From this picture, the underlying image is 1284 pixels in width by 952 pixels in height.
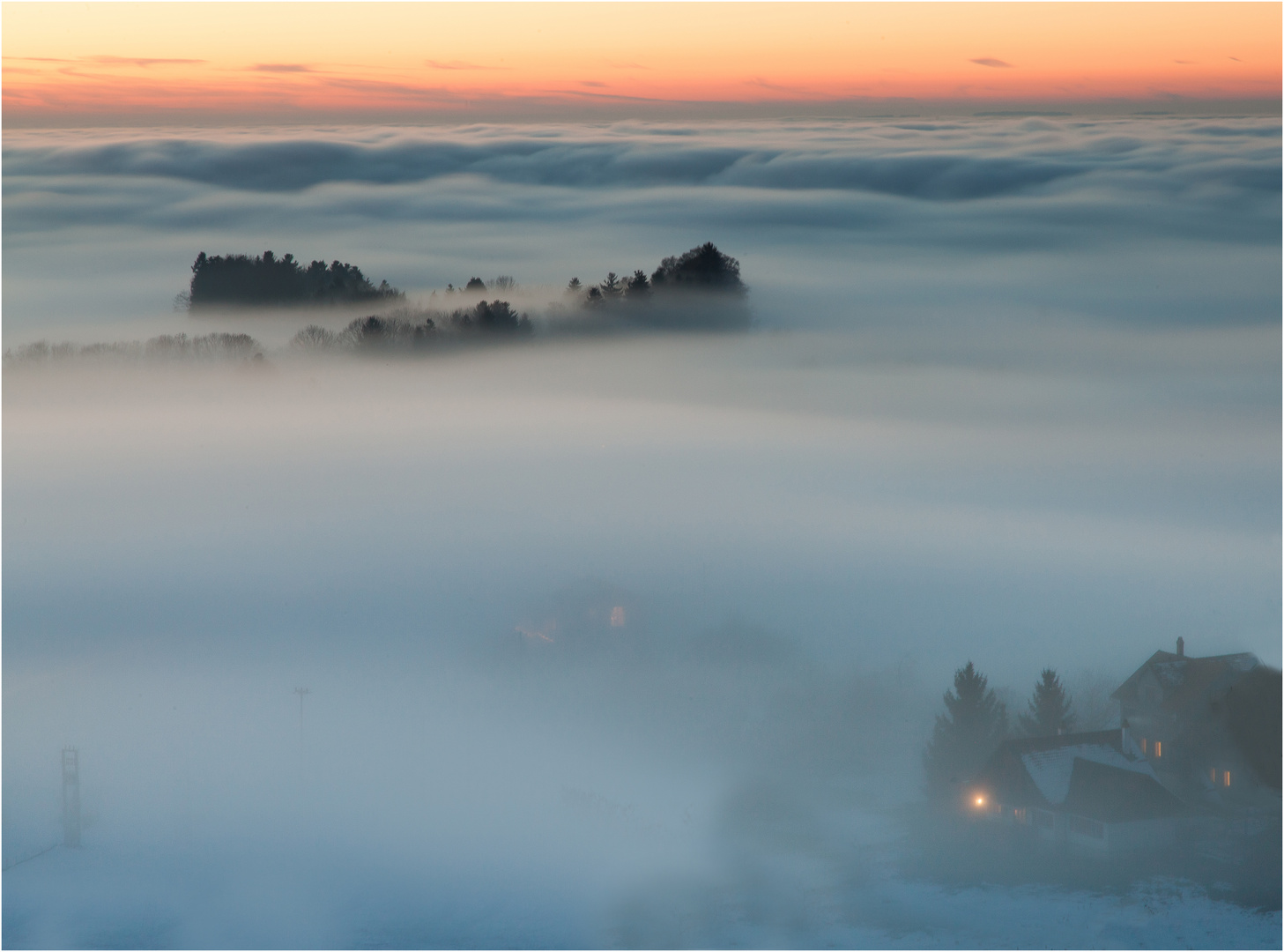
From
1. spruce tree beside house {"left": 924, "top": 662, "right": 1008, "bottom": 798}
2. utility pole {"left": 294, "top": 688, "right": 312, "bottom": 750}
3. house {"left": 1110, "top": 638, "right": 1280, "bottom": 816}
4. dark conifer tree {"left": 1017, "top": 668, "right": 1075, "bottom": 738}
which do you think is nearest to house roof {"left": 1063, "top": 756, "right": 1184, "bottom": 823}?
house {"left": 1110, "top": 638, "right": 1280, "bottom": 816}

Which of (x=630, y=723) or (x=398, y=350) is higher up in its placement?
(x=398, y=350)

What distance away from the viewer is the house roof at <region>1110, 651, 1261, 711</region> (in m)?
33.8

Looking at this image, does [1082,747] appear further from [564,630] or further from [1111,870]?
[564,630]

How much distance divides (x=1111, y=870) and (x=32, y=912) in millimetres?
29948

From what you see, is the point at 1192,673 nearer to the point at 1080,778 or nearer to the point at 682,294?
the point at 1080,778

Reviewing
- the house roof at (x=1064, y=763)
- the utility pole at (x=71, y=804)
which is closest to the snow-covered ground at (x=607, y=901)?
the utility pole at (x=71, y=804)

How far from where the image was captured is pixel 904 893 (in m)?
31.5

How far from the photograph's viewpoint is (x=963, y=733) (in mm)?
36688

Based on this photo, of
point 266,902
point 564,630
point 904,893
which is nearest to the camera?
point 904,893

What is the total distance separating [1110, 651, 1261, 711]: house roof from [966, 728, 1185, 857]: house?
1987 mm

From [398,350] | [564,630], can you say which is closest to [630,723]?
[564,630]

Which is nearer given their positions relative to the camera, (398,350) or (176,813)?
(176,813)

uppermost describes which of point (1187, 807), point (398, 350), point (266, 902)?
point (398, 350)

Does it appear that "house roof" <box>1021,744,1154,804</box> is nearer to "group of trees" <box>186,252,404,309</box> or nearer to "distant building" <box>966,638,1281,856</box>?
"distant building" <box>966,638,1281,856</box>
